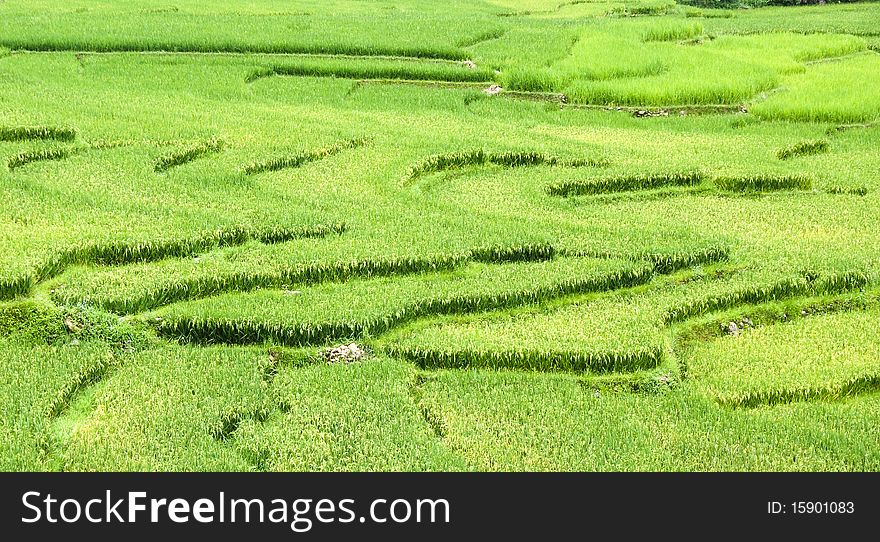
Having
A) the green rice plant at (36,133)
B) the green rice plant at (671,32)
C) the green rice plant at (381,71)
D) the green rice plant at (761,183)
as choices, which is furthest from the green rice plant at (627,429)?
the green rice plant at (671,32)

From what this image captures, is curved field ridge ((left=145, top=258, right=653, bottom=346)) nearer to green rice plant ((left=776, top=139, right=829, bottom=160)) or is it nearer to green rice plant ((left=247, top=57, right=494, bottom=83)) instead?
green rice plant ((left=776, top=139, right=829, bottom=160))

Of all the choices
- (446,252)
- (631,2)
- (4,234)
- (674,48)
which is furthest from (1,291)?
(631,2)

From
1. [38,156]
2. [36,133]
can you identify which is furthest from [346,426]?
[36,133]

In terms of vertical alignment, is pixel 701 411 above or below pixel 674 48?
below

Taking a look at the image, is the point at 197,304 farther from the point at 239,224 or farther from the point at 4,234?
the point at 4,234

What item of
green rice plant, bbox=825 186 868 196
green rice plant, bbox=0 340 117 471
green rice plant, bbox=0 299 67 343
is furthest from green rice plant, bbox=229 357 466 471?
green rice plant, bbox=825 186 868 196

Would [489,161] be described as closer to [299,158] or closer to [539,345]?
[299,158]
